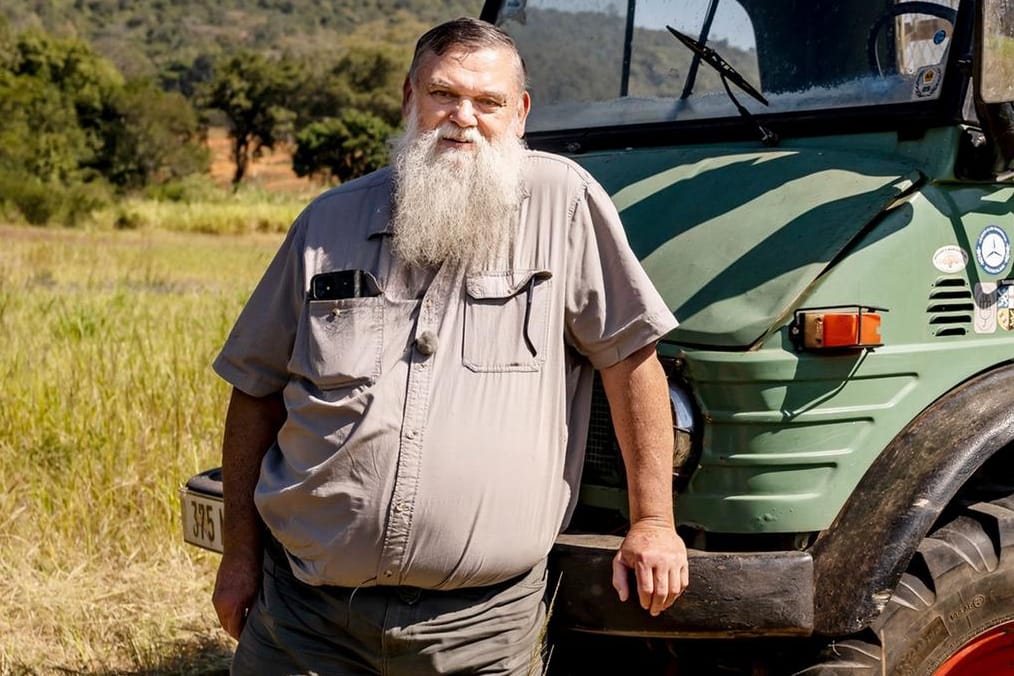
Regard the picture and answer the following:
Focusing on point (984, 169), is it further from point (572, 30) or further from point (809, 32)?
point (572, 30)

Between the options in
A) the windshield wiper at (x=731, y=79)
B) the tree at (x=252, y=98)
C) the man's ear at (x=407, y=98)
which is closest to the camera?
the man's ear at (x=407, y=98)

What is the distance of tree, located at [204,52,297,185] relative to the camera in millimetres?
55438

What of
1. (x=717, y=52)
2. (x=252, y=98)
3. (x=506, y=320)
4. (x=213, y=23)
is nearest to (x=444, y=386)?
(x=506, y=320)

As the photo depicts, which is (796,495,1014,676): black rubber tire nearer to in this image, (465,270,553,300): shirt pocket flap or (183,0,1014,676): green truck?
(183,0,1014,676): green truck

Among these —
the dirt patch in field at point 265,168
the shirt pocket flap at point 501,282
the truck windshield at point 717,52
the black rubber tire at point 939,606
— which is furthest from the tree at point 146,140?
the black rubber tire at point 939,606

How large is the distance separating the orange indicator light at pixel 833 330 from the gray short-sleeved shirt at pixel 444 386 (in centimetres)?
37

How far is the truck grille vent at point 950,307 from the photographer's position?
2879 mm

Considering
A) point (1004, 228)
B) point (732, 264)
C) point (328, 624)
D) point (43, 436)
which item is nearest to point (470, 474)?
point (328, 624)

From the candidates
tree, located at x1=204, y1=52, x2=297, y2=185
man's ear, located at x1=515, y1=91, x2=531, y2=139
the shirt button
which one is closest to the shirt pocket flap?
the shirt button

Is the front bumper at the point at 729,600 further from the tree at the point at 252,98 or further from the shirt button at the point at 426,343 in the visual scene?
the tree at the point at 252,98

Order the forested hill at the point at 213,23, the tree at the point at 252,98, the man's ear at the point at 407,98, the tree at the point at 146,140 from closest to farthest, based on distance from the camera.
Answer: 1. the man's ear at the point at 407,98
2. the tree at the point at 146,140
3. the tree at the point at 252,98
4. the forested hill at the point at 213,23

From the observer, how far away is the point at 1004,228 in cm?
302

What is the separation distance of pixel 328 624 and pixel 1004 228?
179 cm

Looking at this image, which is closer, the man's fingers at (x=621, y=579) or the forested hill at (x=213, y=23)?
the man's fingers at (x=621, y=579)
